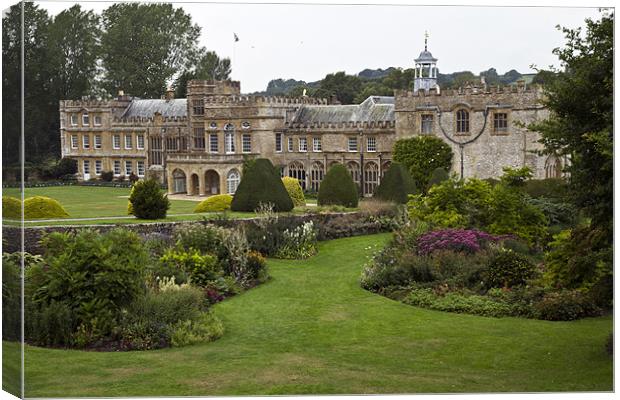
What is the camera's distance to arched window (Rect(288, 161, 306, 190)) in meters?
38.8

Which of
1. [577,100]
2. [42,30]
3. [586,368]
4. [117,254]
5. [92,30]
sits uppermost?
[92,30]

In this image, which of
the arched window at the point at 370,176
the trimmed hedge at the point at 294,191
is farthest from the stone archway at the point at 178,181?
the trimmed hedge at the point at 294,191

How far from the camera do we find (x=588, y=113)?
12.5 m

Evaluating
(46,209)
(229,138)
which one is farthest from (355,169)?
(46,209)

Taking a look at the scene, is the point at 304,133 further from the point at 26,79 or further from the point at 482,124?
the point at 26,79

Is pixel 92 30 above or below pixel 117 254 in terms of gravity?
above

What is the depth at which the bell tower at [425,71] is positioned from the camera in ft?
129

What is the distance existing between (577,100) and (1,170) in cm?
755

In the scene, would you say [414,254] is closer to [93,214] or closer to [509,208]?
[509,208]

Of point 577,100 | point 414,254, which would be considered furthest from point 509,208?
point 577,100

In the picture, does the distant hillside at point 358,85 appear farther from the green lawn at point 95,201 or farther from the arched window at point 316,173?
the green lawn at point 95,201

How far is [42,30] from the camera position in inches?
550

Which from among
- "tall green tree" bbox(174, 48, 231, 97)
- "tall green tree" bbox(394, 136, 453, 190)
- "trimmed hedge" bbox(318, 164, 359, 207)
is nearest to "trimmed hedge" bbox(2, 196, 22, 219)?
"trimmed hedge" bbox(318, 164, 359, 207)

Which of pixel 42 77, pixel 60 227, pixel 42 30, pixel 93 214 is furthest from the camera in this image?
pixel 93 214
